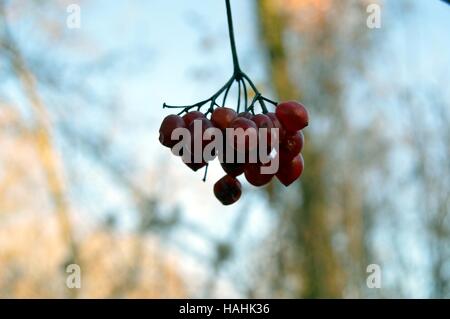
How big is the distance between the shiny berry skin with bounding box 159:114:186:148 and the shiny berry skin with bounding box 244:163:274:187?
0.16 metres

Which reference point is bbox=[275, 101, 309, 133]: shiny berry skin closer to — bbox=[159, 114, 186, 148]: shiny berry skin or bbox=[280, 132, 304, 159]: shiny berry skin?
bbox=[280, 132, 304, 159]: shiny berry skin

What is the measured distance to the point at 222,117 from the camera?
4.70ft

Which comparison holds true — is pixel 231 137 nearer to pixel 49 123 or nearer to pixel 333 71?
pixel 49 123

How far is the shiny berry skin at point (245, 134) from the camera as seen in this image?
1343 mm

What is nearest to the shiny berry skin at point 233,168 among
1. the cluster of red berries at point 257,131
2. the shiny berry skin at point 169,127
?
the cluster of red berries at point 257,131

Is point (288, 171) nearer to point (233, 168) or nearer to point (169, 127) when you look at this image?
point (233, 168)

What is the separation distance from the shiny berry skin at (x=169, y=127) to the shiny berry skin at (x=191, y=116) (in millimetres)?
13

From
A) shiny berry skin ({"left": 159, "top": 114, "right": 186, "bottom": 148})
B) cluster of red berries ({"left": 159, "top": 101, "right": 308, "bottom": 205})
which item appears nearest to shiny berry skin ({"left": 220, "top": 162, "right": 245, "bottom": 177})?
cluster of red berries ({"left": 159, "top": 101, "right": 308, "bottom": 205})

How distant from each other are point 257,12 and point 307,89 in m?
1.38

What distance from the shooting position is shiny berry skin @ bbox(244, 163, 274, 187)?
1.42m

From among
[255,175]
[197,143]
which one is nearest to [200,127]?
[197,143]

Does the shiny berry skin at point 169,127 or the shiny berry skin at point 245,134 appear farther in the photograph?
the shiny berry skin at point 169,127

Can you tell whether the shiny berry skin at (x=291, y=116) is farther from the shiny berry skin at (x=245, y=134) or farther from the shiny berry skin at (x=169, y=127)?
the shiny berry skin at (x=169, y=127)
